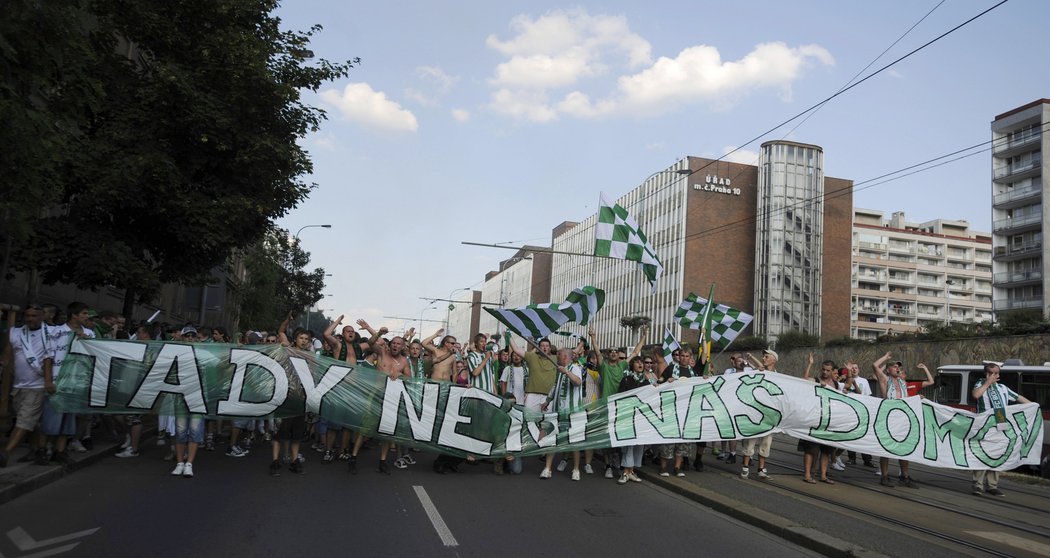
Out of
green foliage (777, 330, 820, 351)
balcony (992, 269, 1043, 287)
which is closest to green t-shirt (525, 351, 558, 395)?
green foliage (777, 330, 820, 351)

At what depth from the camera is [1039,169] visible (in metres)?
69.7

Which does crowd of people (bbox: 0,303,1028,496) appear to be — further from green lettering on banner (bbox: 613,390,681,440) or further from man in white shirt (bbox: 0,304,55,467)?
green lettering on banner (bbox: 613,390,681,440)

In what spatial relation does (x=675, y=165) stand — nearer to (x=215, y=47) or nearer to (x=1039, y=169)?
(x=1039, y=169)

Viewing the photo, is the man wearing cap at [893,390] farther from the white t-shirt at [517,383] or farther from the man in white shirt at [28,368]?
the man in white shirt at [28,368]

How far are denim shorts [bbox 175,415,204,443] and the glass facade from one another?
74.3 meters

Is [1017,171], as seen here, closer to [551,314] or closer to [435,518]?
[551,314]

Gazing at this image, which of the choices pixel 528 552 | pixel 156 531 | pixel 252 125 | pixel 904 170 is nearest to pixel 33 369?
pixel 156 531

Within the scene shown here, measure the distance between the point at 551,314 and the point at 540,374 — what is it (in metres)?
3.02

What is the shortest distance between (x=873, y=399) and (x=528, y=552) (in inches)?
296

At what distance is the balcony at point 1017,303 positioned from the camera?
6950 centimetres

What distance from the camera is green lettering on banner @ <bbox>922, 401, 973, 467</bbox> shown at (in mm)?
12102

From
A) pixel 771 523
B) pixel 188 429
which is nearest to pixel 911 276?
pixel 771 523

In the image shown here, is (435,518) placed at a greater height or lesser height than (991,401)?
lesser

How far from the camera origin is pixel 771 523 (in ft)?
26.4
